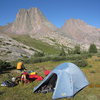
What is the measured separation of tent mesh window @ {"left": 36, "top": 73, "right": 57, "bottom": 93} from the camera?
941 centimetres

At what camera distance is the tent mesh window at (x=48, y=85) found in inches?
371

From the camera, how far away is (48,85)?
32.9 ft

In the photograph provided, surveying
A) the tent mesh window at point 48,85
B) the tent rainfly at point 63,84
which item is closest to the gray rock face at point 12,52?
the tent mesh window at point 48,85

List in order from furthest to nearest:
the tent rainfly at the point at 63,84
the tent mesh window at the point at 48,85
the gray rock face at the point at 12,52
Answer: the gray rock face at the point at 12,52 < the tent mesh window at the point at 48,85 < the tent rainfly at the point at 63,84

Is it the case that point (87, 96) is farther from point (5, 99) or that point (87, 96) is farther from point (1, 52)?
point (1, 52)

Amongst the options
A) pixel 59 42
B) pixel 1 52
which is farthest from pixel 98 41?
pixel 1 52

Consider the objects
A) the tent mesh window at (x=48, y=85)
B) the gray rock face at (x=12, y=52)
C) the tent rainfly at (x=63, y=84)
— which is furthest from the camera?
the gray rock face at (x=12, y=52)

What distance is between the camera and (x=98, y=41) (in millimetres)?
187250

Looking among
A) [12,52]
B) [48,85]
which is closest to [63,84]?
[48,85]

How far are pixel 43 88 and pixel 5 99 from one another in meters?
2.69

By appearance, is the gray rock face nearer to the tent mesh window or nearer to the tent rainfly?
the tent mesh window

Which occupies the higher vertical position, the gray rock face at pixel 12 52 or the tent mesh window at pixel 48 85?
the gray rock face at pixel 12 52

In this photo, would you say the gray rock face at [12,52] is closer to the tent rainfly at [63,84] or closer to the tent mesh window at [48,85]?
the tent mesh window at [48,85]

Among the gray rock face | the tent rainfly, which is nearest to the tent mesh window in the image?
the tent rainfly
